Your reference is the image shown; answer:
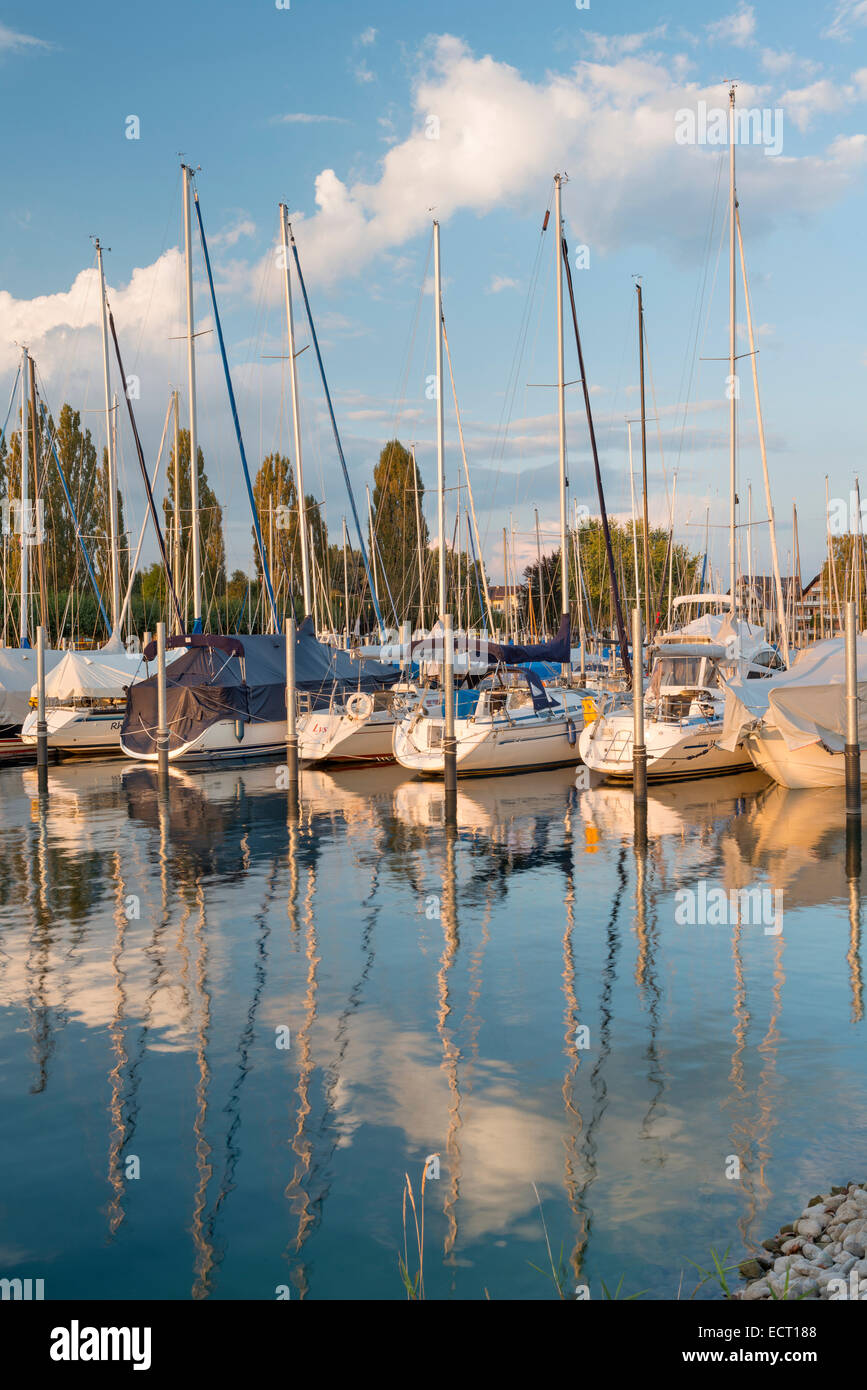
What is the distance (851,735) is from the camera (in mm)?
16297

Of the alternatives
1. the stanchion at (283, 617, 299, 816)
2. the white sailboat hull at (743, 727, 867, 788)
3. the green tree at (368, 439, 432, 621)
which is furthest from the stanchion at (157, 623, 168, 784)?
the green tree at (368, 439, 432, 621)

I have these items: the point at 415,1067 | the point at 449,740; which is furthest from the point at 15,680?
the point at 415,1067

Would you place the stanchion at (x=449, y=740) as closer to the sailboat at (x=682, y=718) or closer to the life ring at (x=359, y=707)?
the sailboat at (x=682, y=718)

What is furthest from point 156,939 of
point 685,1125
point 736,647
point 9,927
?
point 736,647

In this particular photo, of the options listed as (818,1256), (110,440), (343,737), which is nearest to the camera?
(818,1256)

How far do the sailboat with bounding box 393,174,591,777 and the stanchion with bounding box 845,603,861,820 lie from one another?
27.5 ft

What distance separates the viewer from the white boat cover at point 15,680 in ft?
113

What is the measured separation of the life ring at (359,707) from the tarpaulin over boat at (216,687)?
1.41 m

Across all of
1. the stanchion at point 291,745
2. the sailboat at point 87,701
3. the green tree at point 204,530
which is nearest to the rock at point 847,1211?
the stanchion at point 291,745

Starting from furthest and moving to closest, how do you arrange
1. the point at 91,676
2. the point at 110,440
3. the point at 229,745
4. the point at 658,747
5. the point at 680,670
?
the point at 110,440
the point at 91,676
the point at 229,745
the point at 680,670
the point at 658,747

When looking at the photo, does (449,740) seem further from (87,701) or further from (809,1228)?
(87,701)

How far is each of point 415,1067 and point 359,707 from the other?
20498 mm

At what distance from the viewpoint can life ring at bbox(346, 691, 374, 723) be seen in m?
27.9

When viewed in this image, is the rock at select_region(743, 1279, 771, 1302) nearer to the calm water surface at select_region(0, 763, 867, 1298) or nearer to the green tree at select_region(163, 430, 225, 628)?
the calm water surface at select_region(0, 763, 867, 1298)
